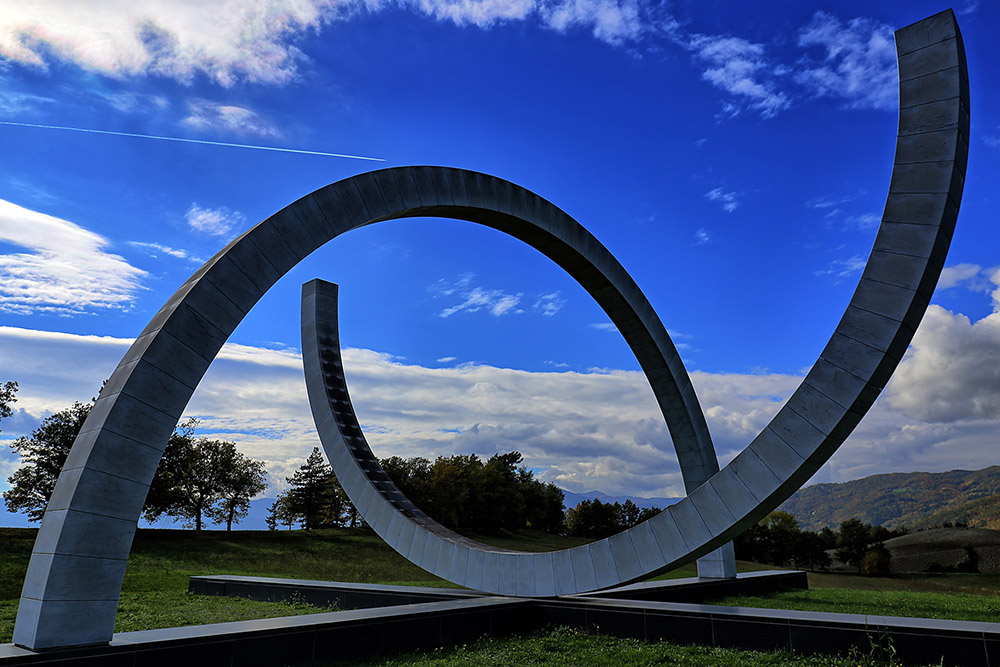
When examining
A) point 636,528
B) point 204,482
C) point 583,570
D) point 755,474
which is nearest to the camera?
point 755,474

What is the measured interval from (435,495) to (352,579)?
19766 millimetres

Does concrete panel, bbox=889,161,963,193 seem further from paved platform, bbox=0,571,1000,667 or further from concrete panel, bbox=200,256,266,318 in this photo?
concrete panel, bbox=200,256,266,318

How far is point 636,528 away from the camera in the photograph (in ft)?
39.3

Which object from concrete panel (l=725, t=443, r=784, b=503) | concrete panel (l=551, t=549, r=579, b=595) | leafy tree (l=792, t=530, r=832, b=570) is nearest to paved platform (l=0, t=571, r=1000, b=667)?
concrete panel (l=551, t=549, r=579, b=595)

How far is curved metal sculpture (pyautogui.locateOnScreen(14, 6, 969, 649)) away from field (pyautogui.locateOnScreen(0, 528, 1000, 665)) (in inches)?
74.1

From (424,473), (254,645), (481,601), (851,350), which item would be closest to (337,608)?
(481,601)

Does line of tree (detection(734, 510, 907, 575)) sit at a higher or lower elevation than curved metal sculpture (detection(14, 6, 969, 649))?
lower

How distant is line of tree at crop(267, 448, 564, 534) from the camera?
48.4 m

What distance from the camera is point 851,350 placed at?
33.0 ft

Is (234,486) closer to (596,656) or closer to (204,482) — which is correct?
(204,482)

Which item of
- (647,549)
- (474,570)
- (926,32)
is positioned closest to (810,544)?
(474,570)

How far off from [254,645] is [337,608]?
20.2ft

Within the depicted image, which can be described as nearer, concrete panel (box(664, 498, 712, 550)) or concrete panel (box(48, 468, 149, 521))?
concrete panel (box(48, 468, 149, 521))

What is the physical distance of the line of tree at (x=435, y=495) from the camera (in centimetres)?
4844
